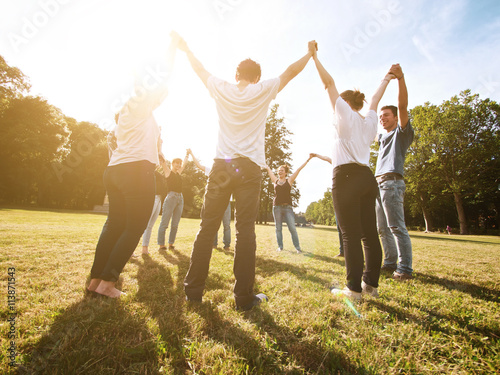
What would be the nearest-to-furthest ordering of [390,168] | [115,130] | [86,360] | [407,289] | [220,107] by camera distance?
[86,360]
[220,107]
[115,130]
[407,289]
[390,168]

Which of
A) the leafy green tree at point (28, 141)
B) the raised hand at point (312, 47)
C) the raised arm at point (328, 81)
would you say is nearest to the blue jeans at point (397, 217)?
the raised arm at point (328, 81)

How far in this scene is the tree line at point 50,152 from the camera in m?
28.0

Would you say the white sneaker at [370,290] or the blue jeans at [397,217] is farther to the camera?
the blue jeans at [397,217]

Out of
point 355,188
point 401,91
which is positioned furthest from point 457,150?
point 355,188

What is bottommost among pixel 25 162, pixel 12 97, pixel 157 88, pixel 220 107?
pixel 220 107

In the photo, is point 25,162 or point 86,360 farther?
point 25,162

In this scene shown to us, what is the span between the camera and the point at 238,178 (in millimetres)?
2398

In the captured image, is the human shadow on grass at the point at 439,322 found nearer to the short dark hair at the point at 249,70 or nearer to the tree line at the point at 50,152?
the short dark hair at the point at 249,70

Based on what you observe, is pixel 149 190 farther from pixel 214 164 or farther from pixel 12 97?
pixel 12 97

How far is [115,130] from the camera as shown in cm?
298

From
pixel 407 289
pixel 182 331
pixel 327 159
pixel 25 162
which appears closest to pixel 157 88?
pixel 182 331

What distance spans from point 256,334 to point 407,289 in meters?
2.74

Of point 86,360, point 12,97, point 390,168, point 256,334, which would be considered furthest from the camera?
point 12,97

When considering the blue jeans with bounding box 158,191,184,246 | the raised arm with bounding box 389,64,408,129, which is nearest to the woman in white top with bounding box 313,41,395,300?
the raised arm with bounding box 389,64,408,129
